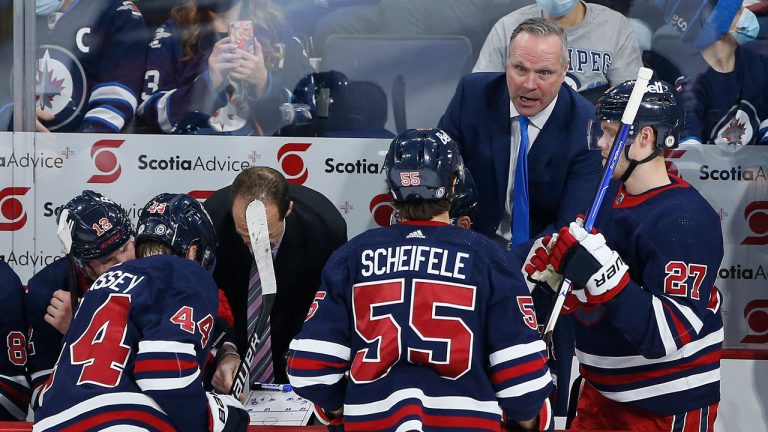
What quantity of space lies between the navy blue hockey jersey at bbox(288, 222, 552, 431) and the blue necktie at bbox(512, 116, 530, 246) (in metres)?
1.00

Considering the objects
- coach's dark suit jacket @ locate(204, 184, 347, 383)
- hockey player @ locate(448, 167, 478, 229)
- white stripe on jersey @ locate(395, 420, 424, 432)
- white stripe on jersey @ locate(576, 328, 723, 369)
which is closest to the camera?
white stripe on jersey @ locate(395, 420, 424, 432)

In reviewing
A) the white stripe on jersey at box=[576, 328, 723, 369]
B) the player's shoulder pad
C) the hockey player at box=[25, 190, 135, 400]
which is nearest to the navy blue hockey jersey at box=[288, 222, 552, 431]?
the white stripe on jersey at box=[576, 328, 723, 369]

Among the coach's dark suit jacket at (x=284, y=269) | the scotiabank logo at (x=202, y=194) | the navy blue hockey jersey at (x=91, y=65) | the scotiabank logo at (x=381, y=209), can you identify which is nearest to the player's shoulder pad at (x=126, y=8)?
the navy blue hockey jersey at (x=91, y=65)

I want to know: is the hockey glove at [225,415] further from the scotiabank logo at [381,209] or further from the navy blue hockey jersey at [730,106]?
the navy blue hockey jersey at [730,106]

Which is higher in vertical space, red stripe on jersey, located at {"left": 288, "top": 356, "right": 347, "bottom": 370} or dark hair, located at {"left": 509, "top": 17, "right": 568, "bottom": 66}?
dark hair, located at {"left": 509, "top": 17, "right": 568, "bottom": 66}

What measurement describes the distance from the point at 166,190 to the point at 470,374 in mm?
2042

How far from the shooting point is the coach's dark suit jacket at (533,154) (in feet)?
10.1

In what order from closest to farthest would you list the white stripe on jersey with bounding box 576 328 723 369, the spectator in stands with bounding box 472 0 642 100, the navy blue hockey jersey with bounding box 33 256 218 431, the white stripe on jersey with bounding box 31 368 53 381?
the navy blue hockey jersey with bounding box 33 256 218 431 → the white stripe on jersey with bounding box 576 328 723 369 → the white stripe on jersey with bounding box 31 368 53 381 → the spectator in stands with bounding box 472 0 642 100

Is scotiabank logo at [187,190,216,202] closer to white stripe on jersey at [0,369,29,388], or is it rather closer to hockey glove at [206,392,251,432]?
white stripe on jersey at [0,369,29,388]

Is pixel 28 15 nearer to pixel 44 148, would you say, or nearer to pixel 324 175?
pixel 44 148

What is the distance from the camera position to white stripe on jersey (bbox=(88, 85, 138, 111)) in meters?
3.75

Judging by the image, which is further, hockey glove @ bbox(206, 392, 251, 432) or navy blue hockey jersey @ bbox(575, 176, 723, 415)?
navy blue hockey jersey @ bbox(575, 176, 723, 415)

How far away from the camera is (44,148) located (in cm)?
377

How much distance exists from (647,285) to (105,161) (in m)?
2.16
